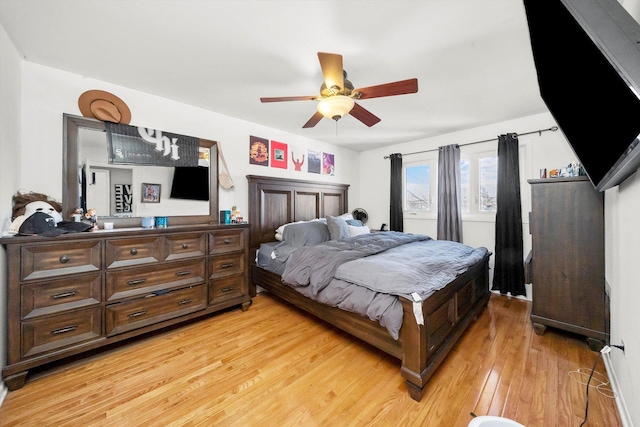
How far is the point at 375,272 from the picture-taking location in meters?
1.82

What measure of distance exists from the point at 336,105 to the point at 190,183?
1.94 metres

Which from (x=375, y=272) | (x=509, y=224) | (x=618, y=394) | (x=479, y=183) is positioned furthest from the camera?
(x=479, y=183)

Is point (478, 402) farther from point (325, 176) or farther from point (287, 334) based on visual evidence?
point (325, 176)

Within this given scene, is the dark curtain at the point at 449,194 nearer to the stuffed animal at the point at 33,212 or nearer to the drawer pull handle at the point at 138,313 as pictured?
the drawer pull handle at the point at 138,313

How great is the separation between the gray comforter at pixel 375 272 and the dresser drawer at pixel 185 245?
2.98 ft

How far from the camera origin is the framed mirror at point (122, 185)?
2.10 m

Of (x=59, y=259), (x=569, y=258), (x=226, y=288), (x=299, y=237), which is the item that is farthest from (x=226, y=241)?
(x=569, y=258)

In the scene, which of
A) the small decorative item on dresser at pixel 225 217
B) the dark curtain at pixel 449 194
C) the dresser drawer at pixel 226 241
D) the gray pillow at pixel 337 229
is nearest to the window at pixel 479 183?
the dark curtain at pixel 449 194

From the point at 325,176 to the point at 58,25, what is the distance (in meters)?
3.38

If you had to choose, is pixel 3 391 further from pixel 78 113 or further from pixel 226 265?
pixel 78 113

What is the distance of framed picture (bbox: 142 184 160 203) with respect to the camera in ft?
8.10

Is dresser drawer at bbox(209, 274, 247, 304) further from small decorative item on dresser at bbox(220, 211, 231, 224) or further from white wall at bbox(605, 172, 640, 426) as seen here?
white wall at bbox(605, 172, 640, 426)

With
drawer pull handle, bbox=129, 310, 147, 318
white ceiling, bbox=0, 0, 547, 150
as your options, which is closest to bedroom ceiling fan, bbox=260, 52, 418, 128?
white ceiling, bbox=0, 0, 547, 150

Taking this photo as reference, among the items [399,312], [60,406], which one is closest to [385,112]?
[399,312]
